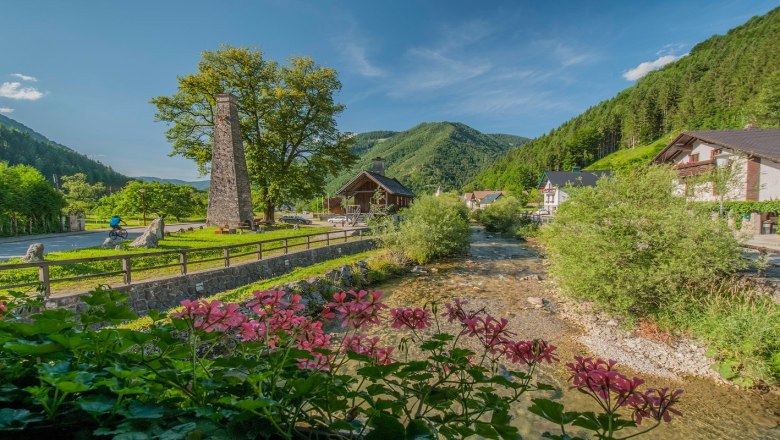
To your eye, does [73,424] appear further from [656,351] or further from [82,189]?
[82,189]

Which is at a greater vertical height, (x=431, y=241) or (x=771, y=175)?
(x=771, y=175)

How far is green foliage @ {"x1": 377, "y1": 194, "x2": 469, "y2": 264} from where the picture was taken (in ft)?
49.0

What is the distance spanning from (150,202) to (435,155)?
11731cm

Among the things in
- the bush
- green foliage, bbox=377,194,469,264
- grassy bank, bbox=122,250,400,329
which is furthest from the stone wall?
the bush

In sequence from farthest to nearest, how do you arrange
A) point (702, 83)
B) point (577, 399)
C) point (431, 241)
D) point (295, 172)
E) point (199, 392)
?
point (702, 83), point (295, 172), point (431, 241), point (577, 399), point (199, 392)

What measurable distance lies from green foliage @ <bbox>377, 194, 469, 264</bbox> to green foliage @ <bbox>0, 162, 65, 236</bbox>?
2279 centimetres

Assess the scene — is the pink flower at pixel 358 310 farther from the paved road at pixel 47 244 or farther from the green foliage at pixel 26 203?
the green foliage at pixel 26 203

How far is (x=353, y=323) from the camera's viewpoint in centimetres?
175

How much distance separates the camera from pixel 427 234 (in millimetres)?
15258

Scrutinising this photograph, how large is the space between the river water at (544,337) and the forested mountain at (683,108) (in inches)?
2040

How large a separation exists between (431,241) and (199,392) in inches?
568

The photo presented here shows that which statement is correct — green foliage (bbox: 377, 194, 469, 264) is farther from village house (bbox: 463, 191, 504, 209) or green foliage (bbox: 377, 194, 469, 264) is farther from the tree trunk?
village house (bbox: 463, 191, 504, 209)

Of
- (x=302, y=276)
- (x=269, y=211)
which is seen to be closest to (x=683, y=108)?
(x=269, y=211)

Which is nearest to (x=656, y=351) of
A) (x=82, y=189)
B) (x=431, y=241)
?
(x=431, y=241)
